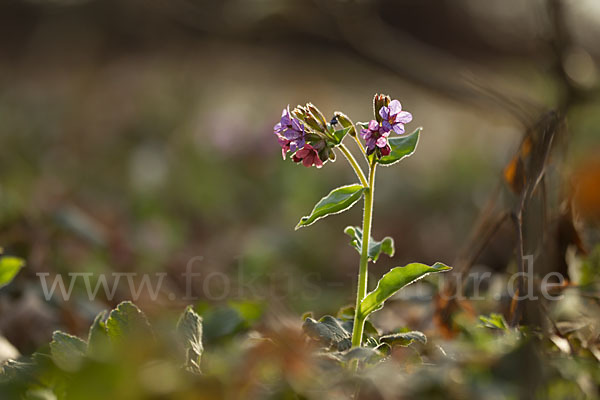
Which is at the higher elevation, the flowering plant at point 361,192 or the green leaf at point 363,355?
the flowering plant at point 361,192

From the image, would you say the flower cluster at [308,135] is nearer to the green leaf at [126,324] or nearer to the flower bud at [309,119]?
the flower bud at [309,119]

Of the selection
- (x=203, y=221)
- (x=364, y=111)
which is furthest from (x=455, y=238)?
(x=364, y=111)

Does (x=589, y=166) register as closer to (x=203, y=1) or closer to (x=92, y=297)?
(x=92, y=297)

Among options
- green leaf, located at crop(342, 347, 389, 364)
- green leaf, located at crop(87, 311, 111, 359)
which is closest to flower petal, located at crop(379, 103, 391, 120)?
green leaf, located at crop(342, 347, 389, 364)

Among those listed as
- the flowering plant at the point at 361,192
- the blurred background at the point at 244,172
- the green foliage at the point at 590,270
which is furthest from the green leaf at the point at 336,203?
the green foliage at the point at 590,270

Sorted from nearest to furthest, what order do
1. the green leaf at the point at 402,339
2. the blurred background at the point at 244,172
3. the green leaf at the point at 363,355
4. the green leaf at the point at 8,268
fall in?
1. the green leaf at the point at 363,355
2. the green leaf at the point at 402,339
3. the green leaf at the point at 8,268
4. the blurred background at the point at 244,172

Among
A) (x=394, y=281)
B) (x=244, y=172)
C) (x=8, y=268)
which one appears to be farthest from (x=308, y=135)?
(x=244, y=172)
